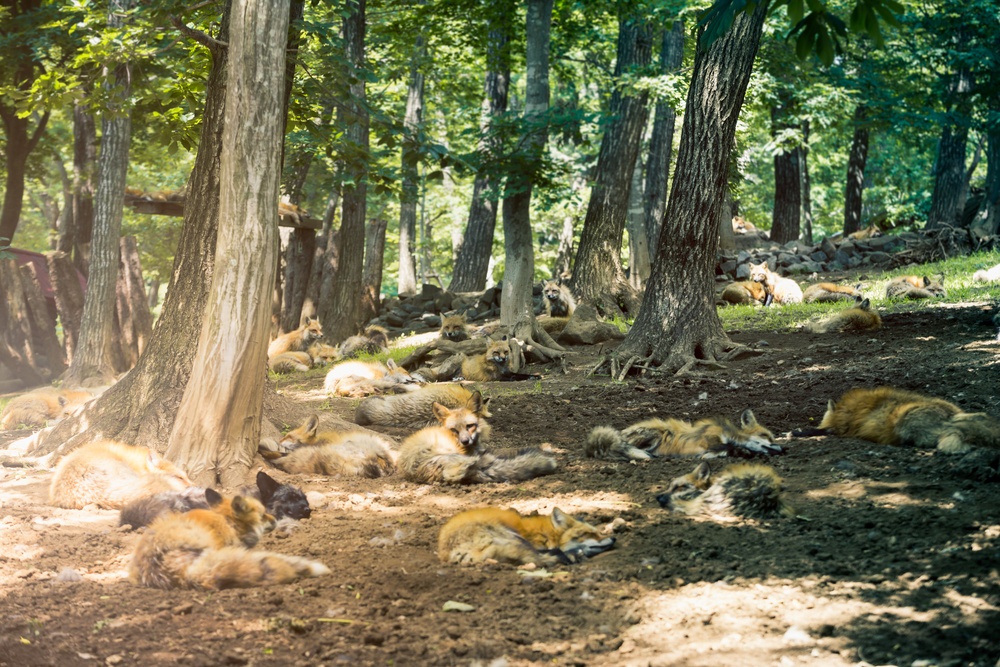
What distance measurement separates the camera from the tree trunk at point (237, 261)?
6.56 m

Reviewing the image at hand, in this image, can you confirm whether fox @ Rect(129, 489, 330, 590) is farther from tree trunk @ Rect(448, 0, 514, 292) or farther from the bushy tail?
tree trunk @ Rect(448, 0, 514, 292)

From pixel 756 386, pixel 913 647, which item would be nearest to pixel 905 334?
pixel 756 386

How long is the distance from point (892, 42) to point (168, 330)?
84.5 ft

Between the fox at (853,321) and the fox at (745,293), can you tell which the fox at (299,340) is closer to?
the fox at (745,293)

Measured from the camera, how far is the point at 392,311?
65.5ft

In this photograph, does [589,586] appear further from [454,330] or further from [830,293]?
[830,293]

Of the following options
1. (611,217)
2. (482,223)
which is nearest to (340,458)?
(611,217)

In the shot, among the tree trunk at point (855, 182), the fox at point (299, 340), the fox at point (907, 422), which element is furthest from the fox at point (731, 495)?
the tree trunk at point (855, 182)

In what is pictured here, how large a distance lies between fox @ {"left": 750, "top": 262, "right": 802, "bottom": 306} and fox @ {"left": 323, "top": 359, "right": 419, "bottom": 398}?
26.7ft

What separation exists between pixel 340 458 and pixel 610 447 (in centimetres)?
228

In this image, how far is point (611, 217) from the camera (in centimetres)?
1641

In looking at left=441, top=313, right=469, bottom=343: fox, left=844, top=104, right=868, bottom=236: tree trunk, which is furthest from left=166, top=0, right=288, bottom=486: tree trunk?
left=844, top=104, right=868, bottom=236: tree trunk

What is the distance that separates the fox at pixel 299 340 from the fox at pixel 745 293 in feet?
26.0

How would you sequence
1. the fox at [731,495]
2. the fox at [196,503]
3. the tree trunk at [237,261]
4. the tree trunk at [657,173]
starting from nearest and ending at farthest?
1. the fox at [731,495]
2. the fox at [196,503]
3. the tree trunk at [237,261]
4. the tree trunk at [657,173]
